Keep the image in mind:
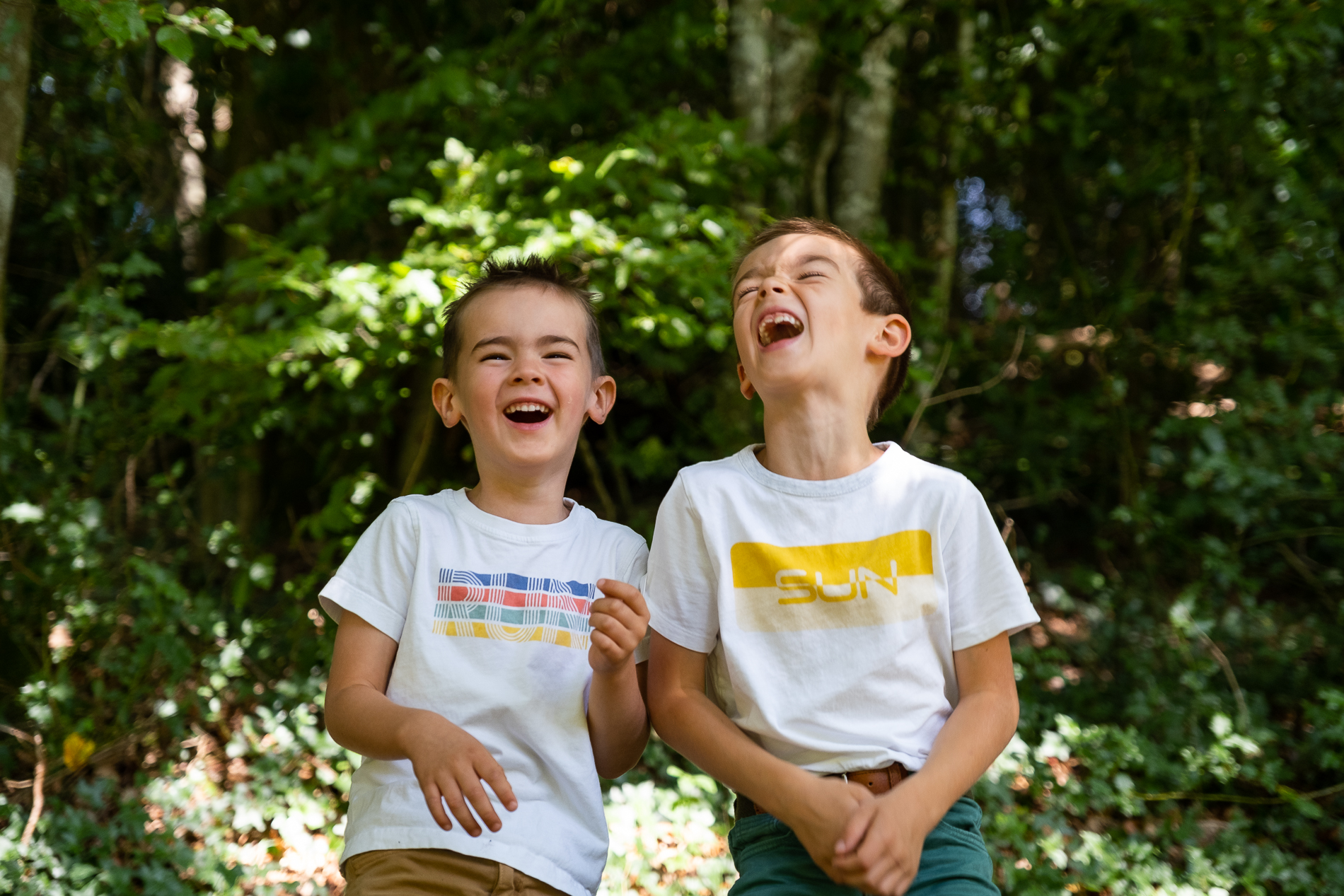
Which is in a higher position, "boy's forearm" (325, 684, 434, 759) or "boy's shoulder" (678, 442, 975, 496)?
"boy's shoulder" (678, 442, 975, 496)

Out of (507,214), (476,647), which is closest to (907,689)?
(476,647)

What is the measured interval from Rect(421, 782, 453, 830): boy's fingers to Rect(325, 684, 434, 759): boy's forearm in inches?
3.5

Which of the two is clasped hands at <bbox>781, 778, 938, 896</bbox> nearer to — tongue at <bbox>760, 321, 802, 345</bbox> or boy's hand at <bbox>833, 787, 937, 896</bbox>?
boy's hand at <bbox>833, 787, 937, 896</bbox>

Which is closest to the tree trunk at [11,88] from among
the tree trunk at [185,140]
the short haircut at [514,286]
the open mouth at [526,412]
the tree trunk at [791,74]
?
the short haircut at [514,286]

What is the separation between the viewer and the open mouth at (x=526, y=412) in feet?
5.57

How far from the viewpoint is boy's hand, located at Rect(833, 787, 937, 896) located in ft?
4.35

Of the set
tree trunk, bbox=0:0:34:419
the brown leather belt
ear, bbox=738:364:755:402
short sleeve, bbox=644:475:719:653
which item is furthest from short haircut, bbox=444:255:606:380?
tree trunk, bbox=0:0:34:419

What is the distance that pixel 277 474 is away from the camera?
4934 millimetres

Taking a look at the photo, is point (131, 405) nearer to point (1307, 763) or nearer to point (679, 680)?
point (679, 680)

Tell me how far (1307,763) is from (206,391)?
3.87 metres

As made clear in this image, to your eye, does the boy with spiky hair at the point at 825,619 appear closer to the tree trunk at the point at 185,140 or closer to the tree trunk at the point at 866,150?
the tree trunk at the point at 866,150

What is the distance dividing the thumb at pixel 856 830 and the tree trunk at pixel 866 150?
299cm

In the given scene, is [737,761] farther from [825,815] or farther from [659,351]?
[659,351]

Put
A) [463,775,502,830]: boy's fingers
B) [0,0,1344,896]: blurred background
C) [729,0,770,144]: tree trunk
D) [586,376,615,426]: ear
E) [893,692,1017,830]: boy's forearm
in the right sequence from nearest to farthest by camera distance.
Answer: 1. [463,775,502,830]: boy's fingers
2. [893,692,1017,830]: boy's forearm
3. [586,376,615,426]: ear
4. [0,0,1344,896]: blurred background
5. [729,0,770,144]: tree trunk
